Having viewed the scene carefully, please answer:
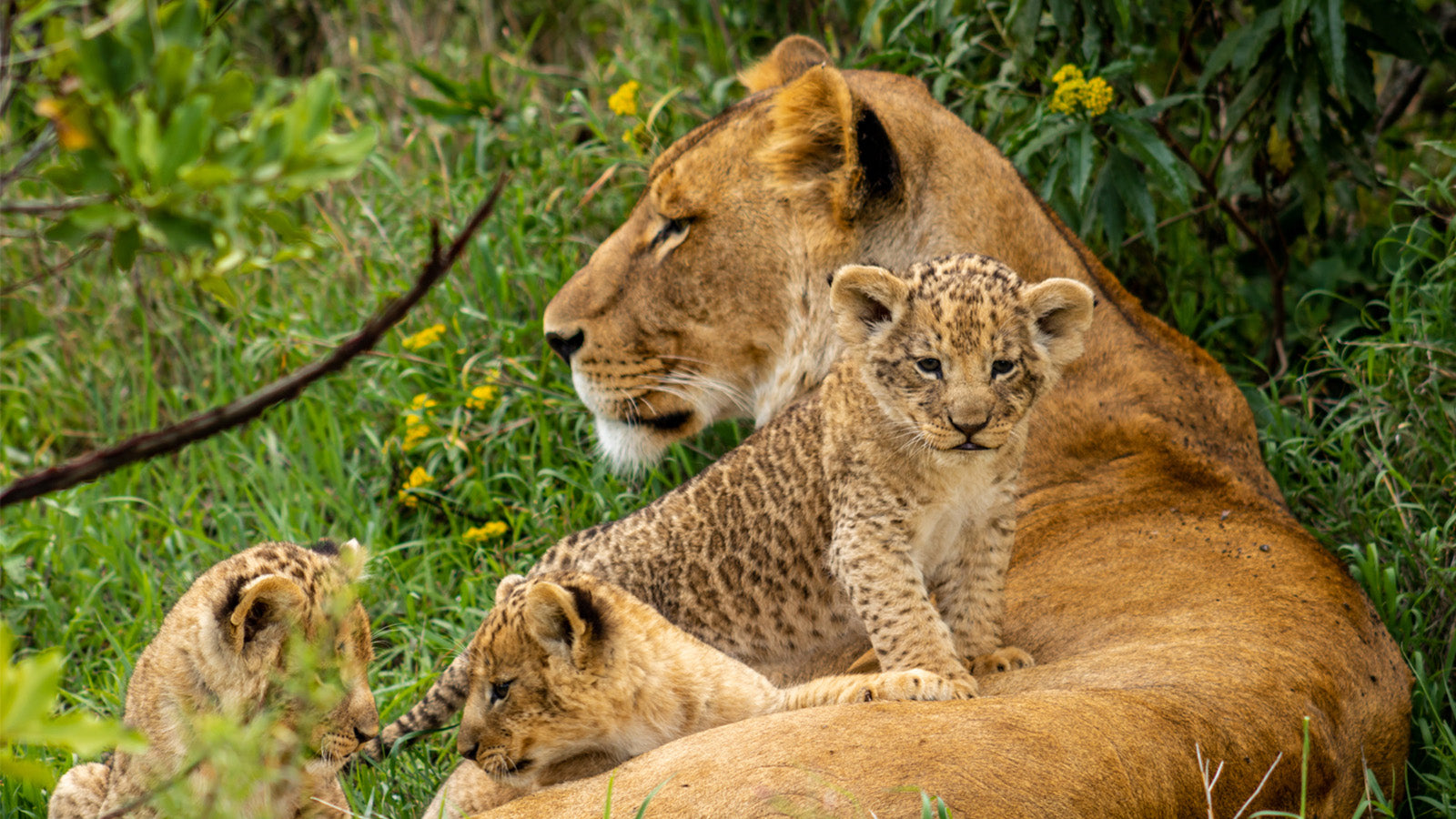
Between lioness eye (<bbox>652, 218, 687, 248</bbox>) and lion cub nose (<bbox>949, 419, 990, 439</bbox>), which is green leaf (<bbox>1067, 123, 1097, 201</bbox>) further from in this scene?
lion cub nose (<bbox>949, 419, 990, 439</bbox>)

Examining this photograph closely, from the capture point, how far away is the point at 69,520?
16.8ft

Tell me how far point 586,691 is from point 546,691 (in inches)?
3.8

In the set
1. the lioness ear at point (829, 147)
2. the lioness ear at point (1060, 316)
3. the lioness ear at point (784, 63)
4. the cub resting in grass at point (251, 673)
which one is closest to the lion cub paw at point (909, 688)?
the lioness ear at point (1060, 316)

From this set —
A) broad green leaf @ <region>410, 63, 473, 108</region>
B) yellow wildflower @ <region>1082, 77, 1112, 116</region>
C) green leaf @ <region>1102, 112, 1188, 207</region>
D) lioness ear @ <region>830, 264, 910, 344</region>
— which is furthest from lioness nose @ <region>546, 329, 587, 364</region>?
broad green leaf @ <region>410, 63, 473, 108</region>

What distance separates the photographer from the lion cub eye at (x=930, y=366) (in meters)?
3.00

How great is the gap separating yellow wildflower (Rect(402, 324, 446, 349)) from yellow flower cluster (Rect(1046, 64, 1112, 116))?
2504mm

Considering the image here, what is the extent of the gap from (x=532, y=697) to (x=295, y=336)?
324 centimetres

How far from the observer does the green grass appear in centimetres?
418

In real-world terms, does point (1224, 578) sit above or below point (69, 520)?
above

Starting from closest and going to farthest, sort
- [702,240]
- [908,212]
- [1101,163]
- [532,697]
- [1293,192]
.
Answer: [532,697]
[908,212]
[702,240]
[1101,163]
[1293,192]

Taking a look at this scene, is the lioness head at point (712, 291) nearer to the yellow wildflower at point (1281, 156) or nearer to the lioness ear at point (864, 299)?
the lioness ear at point (864, 299)

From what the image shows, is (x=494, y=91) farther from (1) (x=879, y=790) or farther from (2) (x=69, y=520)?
(1) (x=879, y=790)

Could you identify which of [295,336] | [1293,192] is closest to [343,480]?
[295,336]

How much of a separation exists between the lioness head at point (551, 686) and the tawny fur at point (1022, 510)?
1.21ft
